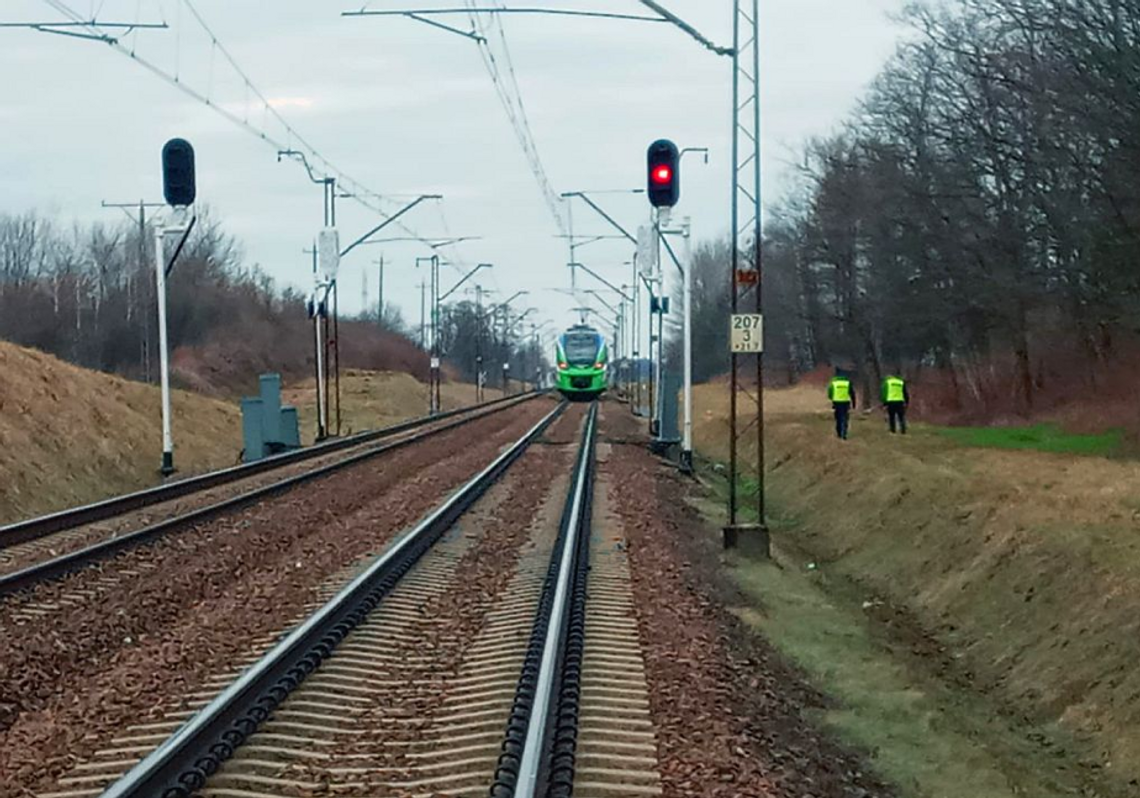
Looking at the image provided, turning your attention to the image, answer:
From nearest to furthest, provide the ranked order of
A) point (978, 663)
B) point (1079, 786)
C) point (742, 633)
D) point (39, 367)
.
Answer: point (1079, 786), point (742, 633), point (978, 663), point (39, 367)

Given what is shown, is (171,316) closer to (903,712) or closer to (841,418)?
(841,418)

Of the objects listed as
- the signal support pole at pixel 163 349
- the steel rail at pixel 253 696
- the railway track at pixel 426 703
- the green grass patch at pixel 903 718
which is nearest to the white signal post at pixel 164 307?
the signal support pole at pixel 163 349

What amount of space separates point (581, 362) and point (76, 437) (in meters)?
43.1

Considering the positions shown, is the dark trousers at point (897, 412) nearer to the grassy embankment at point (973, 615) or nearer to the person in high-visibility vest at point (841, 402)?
the person in high-visibility vest at point (841, 402)

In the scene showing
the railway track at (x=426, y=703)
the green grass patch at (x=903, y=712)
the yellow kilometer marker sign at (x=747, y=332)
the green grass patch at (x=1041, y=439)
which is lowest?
the green grass patch at (x=903, y=712)

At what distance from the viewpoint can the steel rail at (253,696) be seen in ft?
27.4

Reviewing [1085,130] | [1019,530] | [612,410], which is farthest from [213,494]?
[612,410]

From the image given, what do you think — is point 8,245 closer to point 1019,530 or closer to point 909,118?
point 909,118

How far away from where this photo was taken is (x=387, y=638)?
44.3 feet

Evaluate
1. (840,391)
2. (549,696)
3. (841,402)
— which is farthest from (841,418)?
(549,696)

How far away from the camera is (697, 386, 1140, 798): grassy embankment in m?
11.9

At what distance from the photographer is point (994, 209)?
51.3 meters

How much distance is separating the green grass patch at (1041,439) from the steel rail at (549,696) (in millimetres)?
19553

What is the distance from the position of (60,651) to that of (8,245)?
99804mm
